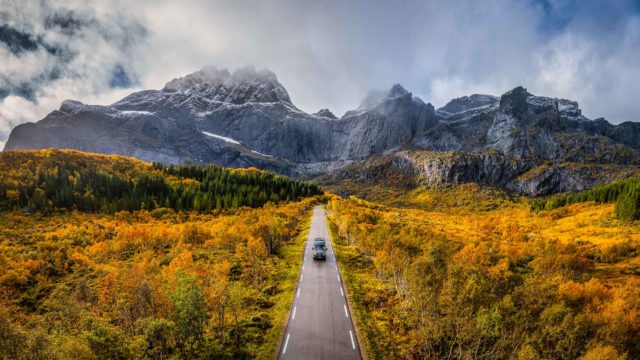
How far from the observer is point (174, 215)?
362ft

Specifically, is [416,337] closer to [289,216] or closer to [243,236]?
[243,236]

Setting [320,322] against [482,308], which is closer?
[482,308]

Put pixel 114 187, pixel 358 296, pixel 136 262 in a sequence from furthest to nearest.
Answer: pixel 114 187 < pixel 136 262 < pixel 358 296

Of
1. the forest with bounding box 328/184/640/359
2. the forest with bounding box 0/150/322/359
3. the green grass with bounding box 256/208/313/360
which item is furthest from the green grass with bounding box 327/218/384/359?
the forest with bounding box 0/150/322/359

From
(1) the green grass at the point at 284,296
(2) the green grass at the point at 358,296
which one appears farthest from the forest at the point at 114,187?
(2) the green grass at the point at 358,296

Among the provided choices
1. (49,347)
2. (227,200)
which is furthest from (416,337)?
(227,200)

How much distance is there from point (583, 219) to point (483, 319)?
10491cm

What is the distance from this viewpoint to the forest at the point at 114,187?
115 m

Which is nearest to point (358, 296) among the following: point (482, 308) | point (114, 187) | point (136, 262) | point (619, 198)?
point (482, 308)

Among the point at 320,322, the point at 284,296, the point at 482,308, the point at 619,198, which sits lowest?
the point at 284,296

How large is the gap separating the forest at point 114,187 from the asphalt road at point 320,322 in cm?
8935

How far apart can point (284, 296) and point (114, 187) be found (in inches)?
5035

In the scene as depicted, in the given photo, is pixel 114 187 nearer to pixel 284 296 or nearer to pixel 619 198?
pixel 284 296

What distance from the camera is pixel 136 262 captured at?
1740 inches
